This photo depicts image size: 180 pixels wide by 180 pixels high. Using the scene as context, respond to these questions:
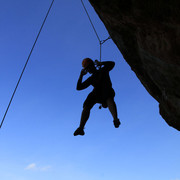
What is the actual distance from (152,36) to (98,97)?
71.7 inches

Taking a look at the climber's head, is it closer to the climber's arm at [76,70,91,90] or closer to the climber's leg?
the climber's arm at [76,70,91,90]

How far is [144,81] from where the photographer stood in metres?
6.45

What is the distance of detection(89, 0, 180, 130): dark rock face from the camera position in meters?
3.79

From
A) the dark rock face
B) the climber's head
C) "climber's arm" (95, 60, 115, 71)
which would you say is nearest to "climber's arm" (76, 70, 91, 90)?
the climber's head

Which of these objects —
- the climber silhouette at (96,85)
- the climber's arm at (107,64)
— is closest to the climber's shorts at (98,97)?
the climber silhouette at (96,85)

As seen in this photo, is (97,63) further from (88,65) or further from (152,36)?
(152,36)

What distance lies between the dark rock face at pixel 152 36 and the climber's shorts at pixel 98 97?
112cm

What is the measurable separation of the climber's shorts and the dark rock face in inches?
44.2

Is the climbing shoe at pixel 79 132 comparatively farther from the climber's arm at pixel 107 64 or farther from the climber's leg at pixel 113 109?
the climber's arm at pixel 107 64

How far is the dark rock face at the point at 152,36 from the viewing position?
3.79 m

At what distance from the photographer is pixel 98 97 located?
5258 mm

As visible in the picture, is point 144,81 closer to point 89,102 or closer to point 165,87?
point 165,87

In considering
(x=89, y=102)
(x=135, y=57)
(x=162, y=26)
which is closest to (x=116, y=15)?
(x=162, y=26)

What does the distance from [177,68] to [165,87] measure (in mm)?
1161
